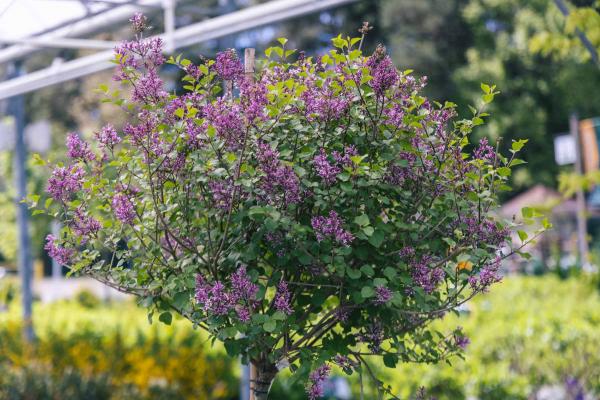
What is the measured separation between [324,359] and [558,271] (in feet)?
42.2

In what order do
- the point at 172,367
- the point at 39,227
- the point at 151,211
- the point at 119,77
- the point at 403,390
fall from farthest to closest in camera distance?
A: the point at 39,227, the point at 172,367, the point at 403,390, the point at 151,211, the point at 119,77

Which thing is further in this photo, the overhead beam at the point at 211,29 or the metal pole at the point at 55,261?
the overhead beam at the point at 211,29

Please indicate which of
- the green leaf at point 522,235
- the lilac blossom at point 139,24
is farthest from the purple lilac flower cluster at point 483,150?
the lilac blossom at point 139,24

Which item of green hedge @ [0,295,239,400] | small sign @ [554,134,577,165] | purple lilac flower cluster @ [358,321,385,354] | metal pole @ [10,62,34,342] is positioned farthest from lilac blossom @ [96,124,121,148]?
small sign @ [554,134,577,165]

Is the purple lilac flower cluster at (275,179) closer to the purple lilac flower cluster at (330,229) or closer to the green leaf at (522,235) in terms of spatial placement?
the purple lilac flower cluster at (330,229)

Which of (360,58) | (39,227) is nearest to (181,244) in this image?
(360,58)

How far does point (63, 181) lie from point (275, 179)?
26.1 inches

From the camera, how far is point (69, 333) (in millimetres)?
8336

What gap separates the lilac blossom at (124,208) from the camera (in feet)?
7.41

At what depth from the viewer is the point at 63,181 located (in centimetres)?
233

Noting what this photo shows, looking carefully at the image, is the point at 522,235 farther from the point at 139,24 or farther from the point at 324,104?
the point at 139,24

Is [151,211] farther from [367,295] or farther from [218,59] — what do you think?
[367,295]

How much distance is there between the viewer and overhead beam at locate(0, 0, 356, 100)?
426cm

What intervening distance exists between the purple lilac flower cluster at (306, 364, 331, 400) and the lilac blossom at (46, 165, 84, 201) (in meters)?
0.91
